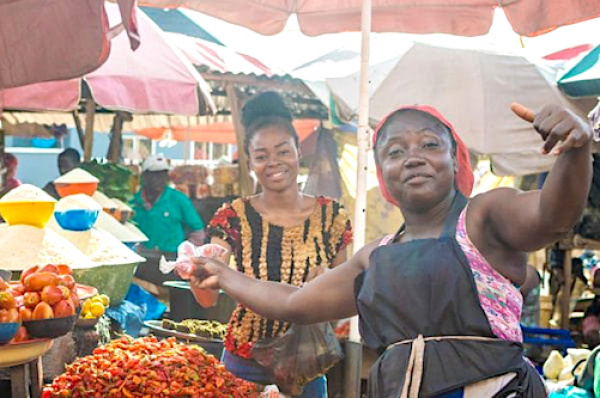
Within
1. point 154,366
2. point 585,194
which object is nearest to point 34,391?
point 154,366

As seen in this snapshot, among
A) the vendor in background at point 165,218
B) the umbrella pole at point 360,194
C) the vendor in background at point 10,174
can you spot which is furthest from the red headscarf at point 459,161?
the vendor in background at point 10,174

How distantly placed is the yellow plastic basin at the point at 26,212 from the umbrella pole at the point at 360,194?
5.07 feet

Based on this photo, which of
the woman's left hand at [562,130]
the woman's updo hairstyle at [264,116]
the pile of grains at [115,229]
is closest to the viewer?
the woman's left hand at [562,130]

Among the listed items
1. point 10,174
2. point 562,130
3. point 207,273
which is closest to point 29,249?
point 207,273

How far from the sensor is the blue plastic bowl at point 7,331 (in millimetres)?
3033

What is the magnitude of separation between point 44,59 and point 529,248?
198cm

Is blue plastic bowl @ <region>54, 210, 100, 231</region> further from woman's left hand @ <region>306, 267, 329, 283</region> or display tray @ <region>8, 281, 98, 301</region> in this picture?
woman's left hand @ <region>306, 267, 329, 283</region>

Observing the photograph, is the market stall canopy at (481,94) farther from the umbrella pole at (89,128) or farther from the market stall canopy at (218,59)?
the umbrella pole at (89,128)

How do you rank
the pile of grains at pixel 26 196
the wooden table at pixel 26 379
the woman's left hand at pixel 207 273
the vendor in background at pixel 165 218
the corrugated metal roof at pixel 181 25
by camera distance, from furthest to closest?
the corrugated metal roof at pixel 181 25 → the vendor in background at pixel 165 218 → the pile of grains at pixel 26 196 → the wooden table at pixel 26 379 → the woman's left hand at pixel 207 273

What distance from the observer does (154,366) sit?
3119 millimetres

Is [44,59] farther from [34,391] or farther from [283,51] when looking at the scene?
[283,51]

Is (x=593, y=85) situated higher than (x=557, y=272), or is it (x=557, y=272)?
(x=593, y=85)

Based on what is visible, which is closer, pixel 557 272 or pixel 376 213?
pixel 557 272

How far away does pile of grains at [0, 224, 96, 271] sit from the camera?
13.3ft
